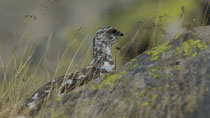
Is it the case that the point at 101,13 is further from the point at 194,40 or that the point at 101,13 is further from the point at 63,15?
the point at 194,40

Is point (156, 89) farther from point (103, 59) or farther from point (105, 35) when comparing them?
point (105, 35)

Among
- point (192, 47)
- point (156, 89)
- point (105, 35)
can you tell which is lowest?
point (156, 89)

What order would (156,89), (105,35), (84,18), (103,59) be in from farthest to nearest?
(84,18) → (105,35) → (103,59) → (156,89)

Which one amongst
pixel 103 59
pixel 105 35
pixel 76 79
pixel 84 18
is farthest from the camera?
pixel 84 18

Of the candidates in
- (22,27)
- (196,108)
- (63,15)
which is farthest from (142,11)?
(196,108)

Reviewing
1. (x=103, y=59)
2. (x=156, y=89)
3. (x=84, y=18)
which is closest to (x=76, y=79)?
(x=103, y=59)

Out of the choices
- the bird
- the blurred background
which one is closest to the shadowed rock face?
the bird

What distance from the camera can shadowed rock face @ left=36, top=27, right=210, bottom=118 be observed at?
2735 mm

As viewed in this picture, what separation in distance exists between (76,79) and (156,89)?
158 cm

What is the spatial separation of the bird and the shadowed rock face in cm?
44

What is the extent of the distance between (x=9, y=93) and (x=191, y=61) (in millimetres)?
2376

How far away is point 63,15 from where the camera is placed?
342 inches

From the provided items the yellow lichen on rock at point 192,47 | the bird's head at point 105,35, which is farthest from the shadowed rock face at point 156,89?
the bird's head at point 105,35

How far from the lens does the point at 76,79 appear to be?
436 centimetres
